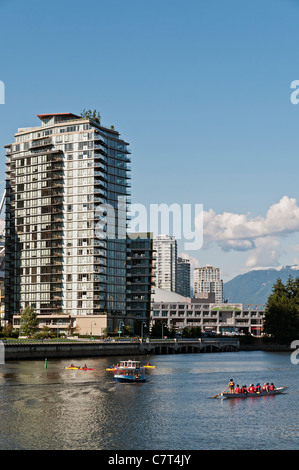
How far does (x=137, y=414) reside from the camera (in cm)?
9112

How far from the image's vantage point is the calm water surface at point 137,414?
7344 cm

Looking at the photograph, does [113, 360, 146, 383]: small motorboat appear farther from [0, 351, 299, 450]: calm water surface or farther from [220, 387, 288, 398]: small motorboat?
[220, 387, 288, 398]: small motorboat

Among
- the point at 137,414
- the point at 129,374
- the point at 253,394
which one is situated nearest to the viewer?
the point at 137,414

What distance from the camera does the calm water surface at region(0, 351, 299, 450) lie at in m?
73.4

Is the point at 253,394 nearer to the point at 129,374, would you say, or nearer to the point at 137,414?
the point at 137,414

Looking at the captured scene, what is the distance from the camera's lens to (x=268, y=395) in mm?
113062

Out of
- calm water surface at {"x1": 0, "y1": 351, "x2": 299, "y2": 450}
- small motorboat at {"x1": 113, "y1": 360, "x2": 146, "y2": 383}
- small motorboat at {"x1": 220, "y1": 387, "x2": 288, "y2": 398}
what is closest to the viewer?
calm water surface at {"x1": 0, "y1": 351, "x2": 299, "y2": 450}

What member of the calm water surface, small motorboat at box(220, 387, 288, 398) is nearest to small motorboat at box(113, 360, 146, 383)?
the calm water surface

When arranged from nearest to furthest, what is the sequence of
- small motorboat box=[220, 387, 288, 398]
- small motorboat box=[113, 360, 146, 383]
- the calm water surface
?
the calm water surface < small motorboat box=[220, 387, 288, 398] < small motorboat box=[113, 360, 146, 383]

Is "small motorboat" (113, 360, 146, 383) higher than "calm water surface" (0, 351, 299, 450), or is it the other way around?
"small motorboat" (113, 360, 146, 383)

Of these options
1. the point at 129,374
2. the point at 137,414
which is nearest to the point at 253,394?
the point at 137,414

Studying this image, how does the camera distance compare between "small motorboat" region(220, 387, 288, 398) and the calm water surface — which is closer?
the calm water surface
